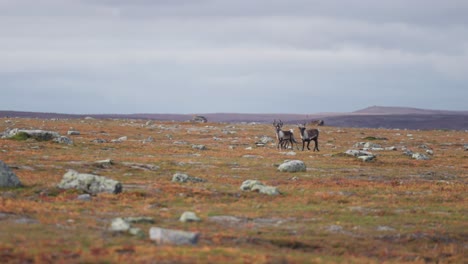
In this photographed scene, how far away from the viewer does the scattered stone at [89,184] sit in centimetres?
2756

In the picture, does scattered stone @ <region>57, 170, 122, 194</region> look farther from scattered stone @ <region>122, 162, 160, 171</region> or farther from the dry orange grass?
scattered stone @ <region>122, 162, 160, 171</region>

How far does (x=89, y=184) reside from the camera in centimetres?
2788

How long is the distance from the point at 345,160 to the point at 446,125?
15572cm

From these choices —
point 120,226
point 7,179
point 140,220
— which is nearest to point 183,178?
point 7,179

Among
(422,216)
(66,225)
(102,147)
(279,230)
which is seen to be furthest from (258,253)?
(102,147)

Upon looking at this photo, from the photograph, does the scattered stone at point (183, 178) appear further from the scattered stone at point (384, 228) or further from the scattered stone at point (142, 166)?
the scattered stone at point (384, 228)

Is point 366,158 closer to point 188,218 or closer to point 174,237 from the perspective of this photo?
point 188,218

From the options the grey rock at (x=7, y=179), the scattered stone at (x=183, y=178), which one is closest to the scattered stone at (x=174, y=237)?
the grey rock at (x=7, y=179)

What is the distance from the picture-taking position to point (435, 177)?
1580 inches

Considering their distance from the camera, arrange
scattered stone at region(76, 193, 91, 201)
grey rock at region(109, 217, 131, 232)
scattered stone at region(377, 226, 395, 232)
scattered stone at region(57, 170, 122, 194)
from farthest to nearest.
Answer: scattered stone at region(57, 170, 122, 194) → scattered stone at region(76, 193, 91, 201) → scattered stone at region(377, 226, 395, 232) → grey rock at region(109, 217, 131, 232)

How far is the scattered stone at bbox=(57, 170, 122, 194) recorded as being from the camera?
27562mm

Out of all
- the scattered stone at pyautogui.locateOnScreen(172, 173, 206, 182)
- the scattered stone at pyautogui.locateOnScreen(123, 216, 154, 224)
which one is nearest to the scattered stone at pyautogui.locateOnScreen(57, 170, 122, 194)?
the scattered stone at pyautogui.locateOnScreen(172, 173, 206, 182)

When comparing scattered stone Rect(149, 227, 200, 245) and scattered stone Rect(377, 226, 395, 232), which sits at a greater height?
scattered stone Rect(149, 227, 200, 245)

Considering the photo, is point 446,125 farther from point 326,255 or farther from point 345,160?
point 326,255
